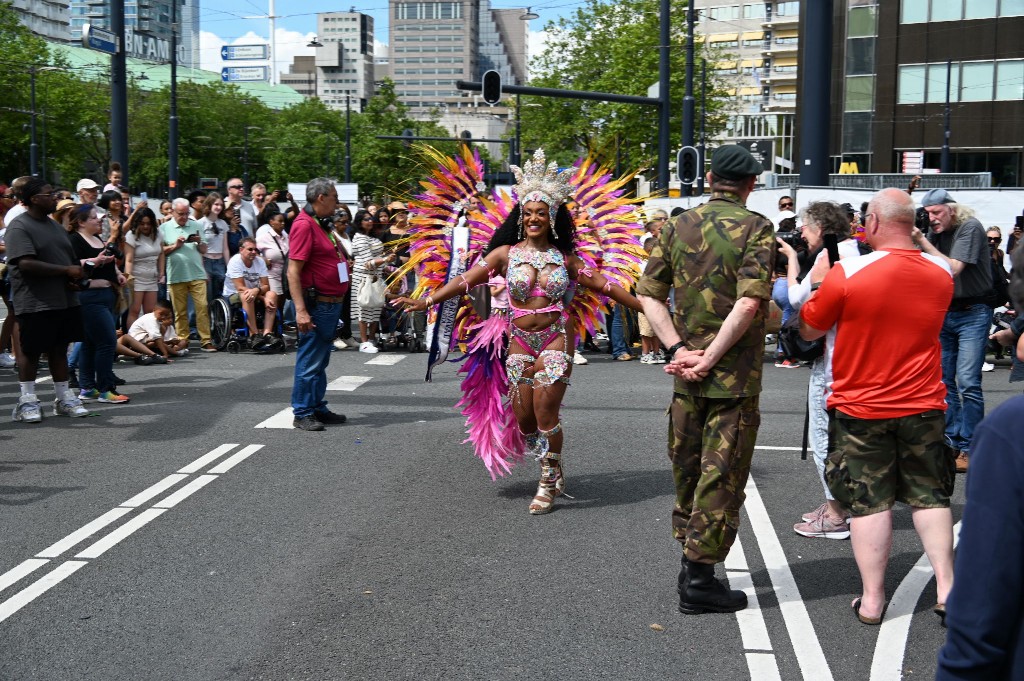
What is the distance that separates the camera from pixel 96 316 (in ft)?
37.1

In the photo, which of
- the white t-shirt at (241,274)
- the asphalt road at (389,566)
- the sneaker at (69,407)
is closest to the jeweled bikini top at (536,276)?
Answer: the asphalt road at (389,566)

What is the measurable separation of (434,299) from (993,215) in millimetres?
12033

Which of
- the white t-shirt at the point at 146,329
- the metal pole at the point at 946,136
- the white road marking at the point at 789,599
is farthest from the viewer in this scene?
the metal pole at the point at 946,136

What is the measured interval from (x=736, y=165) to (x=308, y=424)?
219 inches

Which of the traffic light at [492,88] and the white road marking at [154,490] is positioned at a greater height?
the traffic light at [492,88]

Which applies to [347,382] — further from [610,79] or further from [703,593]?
[610,79]

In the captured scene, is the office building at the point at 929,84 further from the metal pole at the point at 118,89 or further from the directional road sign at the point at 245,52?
the directional road sign at the point at 245,52

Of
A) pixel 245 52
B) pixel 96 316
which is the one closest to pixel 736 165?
pixel 96 316

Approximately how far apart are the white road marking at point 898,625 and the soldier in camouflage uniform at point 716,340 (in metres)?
0.63

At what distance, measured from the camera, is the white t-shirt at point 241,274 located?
16.2 metres

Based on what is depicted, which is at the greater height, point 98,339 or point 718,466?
point 718,466

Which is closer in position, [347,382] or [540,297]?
[540,297]

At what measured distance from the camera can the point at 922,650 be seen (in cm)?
490

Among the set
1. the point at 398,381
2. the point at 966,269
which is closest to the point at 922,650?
the point at 966,269
